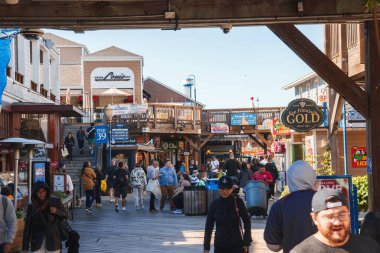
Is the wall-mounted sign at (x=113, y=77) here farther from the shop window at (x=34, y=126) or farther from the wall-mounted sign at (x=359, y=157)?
the wall-mounted sign at (x=359, y=157)

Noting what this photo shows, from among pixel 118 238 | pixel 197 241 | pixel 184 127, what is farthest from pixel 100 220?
pixel 184 127

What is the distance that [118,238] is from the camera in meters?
14.0

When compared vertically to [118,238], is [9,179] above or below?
above

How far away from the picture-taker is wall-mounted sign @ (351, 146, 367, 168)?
23359mm

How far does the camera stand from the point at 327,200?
3424mm

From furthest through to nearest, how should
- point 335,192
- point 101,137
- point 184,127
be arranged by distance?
point 184,127 → point 101,137 → point 335,192

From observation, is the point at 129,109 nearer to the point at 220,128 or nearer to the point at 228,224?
the point at 220,128

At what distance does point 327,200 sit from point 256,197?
14.6 meters

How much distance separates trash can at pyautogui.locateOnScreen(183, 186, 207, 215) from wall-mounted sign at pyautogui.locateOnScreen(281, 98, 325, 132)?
5.39 meters

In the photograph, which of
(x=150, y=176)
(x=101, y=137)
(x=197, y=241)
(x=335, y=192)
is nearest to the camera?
(x=335, y=192)

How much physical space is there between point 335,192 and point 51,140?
26624mm

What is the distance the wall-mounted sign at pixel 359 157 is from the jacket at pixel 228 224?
668 inches

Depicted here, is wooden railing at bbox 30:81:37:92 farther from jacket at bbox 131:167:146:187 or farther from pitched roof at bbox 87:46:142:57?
pitched roof at bbox 87:46:142:57

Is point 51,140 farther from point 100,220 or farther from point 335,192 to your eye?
point 335,192
